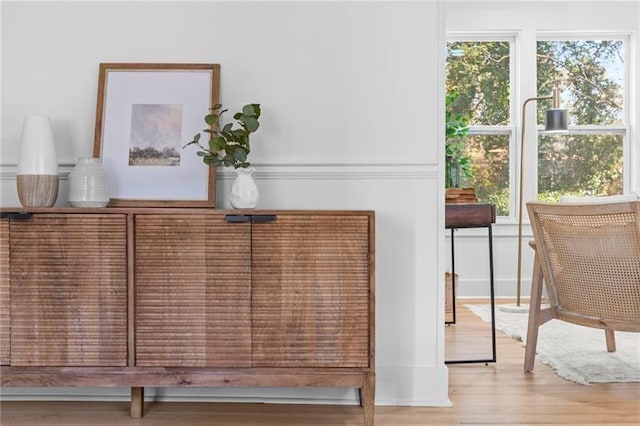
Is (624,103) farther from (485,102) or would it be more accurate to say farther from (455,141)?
(455,141)

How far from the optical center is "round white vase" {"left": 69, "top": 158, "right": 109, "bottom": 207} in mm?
2467

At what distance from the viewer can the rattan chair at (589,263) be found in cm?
278

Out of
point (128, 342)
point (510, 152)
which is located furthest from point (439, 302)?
point (510, 152)

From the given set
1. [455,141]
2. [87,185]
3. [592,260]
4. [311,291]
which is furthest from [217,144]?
[455,141]

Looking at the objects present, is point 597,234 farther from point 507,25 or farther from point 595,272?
point 507,25

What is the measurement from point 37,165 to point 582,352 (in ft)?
9.25

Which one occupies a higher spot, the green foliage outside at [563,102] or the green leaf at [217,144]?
the green foliage outside at [563,102]

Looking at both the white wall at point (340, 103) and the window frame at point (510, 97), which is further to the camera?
the window frame at point (510, 97)

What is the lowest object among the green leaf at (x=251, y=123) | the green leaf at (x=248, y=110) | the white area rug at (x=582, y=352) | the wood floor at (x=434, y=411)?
the wood floor at (x=434, y=411)

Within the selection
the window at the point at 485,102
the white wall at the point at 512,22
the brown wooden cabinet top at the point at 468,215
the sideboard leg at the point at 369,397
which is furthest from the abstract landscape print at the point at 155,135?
the window at the point at 485,102

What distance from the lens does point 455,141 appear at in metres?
5.90

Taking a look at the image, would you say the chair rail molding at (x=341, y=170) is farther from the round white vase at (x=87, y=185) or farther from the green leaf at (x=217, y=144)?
the round white vase at (x=87, y=185)

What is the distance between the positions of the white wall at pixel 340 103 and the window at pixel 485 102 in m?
3.32

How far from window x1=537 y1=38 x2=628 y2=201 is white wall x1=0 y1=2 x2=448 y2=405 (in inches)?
140
